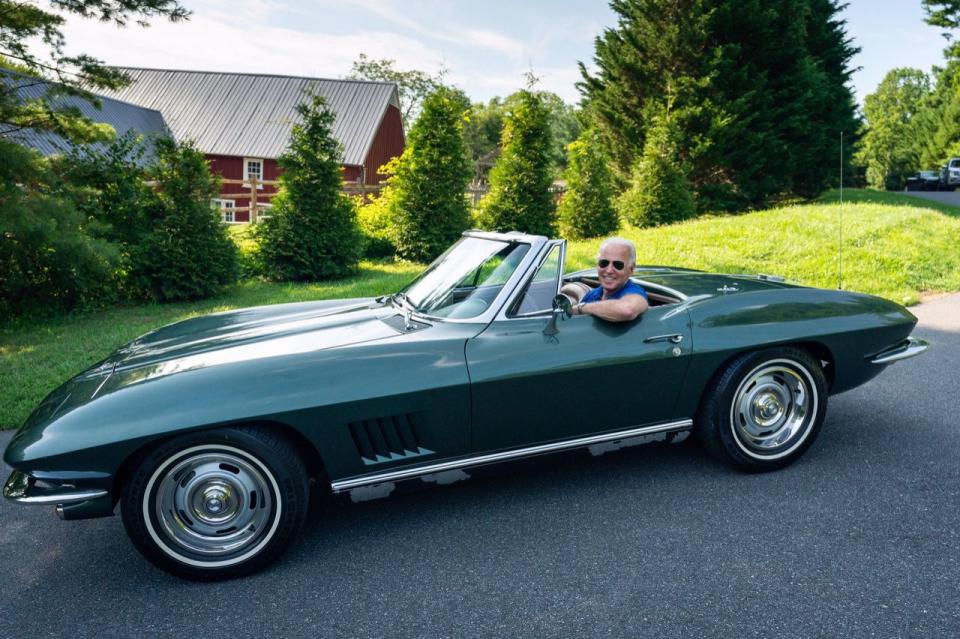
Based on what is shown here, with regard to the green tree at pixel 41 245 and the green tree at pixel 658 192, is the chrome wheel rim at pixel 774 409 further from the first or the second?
the green tree at pixel 658 192

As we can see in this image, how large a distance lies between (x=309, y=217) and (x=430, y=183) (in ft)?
8.80

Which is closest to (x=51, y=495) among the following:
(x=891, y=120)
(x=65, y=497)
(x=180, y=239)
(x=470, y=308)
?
(x=65, y=497)

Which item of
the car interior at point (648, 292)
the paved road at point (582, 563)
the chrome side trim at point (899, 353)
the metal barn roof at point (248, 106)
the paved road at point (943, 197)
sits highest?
the metal barn roof at point (248, 106)

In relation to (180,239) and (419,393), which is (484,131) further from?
(419,393)

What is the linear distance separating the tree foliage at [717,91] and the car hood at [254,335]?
14.5 metres

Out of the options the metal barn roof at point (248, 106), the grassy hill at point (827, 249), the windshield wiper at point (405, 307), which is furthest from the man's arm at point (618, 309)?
the metal barn roof at point (248, 106)

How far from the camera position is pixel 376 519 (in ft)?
11.0

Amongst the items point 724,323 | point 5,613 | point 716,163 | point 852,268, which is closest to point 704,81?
point 716,163

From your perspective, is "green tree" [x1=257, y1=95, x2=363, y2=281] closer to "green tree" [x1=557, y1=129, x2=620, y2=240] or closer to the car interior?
"green tree" [x1=557, y1=129, x2=620, y2=240]

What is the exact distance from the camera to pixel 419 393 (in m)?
3.01

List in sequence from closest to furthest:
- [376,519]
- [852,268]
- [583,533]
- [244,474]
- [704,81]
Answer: [244,474], [583,533], [376,519], [852,268], [704,81]

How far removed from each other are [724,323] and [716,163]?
15.6 metres

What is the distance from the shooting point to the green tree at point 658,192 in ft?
50.2

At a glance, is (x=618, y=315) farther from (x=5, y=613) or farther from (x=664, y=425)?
(x=5, y=613)
